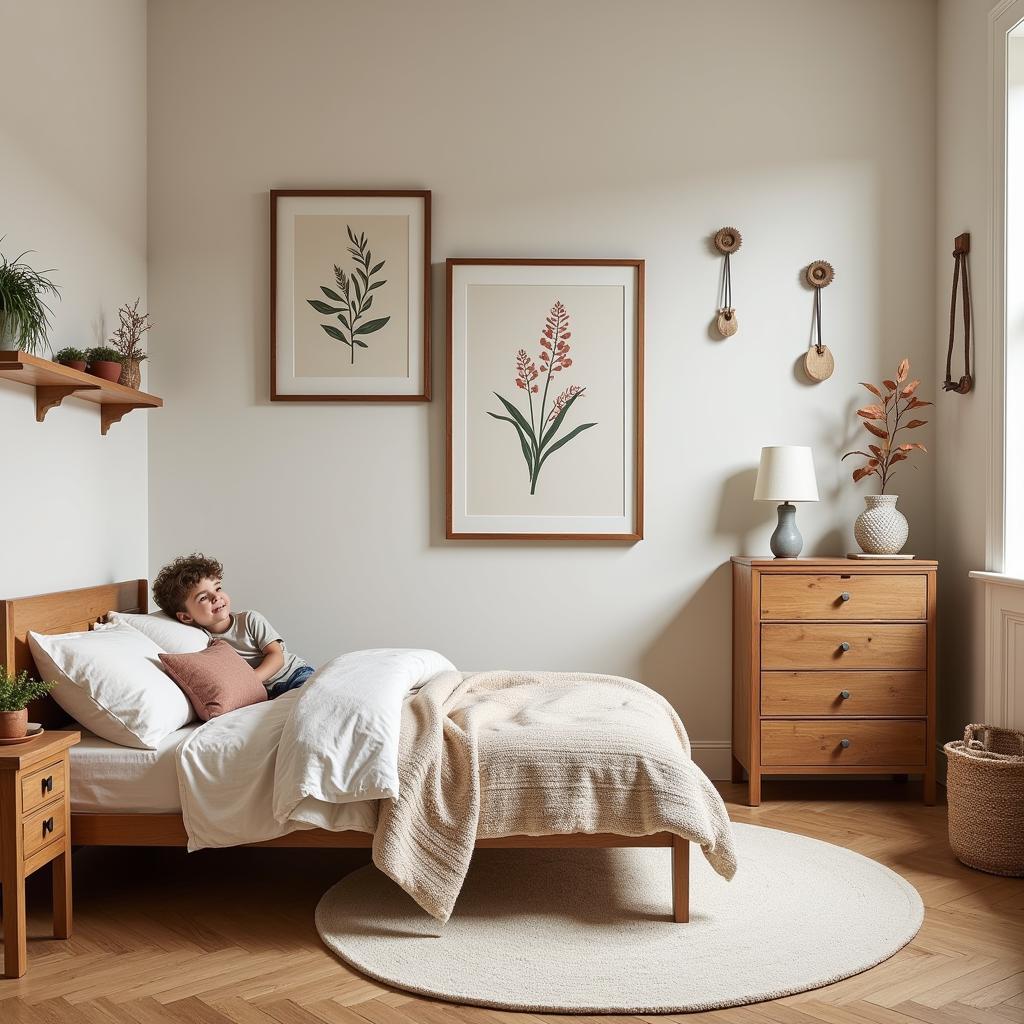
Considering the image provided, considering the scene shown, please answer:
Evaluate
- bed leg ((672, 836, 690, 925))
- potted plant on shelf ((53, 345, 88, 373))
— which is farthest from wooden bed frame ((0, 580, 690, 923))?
potted plant on shelf ((53, 345, 88, 373))

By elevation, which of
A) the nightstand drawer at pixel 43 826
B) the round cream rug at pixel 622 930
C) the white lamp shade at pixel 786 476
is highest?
the white lamp shade at pixel 786 476

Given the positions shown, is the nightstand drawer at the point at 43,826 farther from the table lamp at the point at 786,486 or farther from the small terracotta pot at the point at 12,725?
the table lamp at the point at 786,486

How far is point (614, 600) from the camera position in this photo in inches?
159

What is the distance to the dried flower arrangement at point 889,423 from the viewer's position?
12.8 feet

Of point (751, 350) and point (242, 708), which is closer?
point (242, 708)

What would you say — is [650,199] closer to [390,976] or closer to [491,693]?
[491,693]

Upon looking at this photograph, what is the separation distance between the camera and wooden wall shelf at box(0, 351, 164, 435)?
2634 millimetres

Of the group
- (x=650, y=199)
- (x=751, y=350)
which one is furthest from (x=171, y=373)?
(x=751, y=350)

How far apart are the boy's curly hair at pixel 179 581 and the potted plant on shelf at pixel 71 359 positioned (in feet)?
2.54

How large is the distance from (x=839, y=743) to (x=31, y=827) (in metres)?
2.74

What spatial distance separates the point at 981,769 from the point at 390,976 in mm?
1889

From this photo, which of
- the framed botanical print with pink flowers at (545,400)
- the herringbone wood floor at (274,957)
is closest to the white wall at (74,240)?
the herringbone wood floor at (274,957)

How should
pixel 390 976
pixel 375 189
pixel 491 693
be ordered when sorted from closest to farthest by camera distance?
pixel 390 976
pixel 491 693
pixel 375 189

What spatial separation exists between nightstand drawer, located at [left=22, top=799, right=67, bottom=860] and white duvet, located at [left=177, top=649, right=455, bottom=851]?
0.30 m
